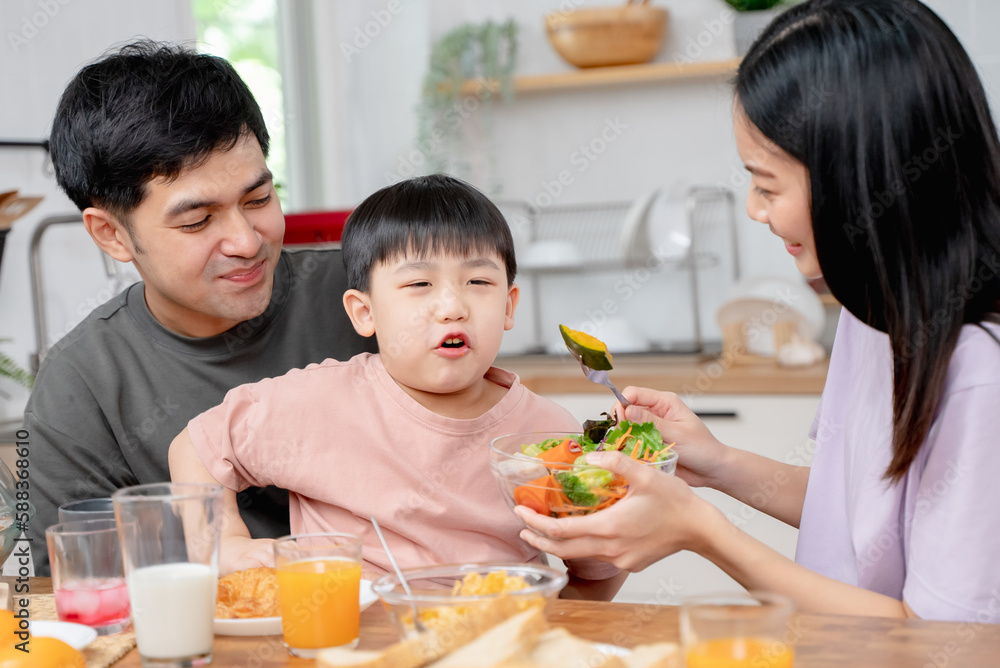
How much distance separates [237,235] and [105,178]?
0.75ft

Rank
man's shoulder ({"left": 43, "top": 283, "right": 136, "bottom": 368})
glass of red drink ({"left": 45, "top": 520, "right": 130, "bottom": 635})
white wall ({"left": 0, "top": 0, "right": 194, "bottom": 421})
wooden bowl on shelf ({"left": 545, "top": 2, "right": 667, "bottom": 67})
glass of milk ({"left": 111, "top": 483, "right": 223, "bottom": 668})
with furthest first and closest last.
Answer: wooden bowl on shelf ({"left": 545, "top": 2, "right": 667, "bottom": 67}), white wall ({"left": 0, "top": 0, "right": 194, "bottom": 421}), man's shoulder ({"left": 43, "top": 283, "right": 136, "bottom": 368}), glass of red drink ({"left": 45, "top": 520, "right": 130, "bottom": 635}), glass of milk ({"left": 111, "top": 483, "right": 223, "bottom": 668})

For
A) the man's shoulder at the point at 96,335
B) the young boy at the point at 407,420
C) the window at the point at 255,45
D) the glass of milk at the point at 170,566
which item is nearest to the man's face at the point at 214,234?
the man's shoulder at the point at 96,335

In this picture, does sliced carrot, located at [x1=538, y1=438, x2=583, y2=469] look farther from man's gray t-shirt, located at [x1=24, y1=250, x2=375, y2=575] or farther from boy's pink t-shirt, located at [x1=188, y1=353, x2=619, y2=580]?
man's gray t-shirt, located at [x1=24, y1=250, x2=375, y2=575]

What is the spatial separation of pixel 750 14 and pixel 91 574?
265 centimetres

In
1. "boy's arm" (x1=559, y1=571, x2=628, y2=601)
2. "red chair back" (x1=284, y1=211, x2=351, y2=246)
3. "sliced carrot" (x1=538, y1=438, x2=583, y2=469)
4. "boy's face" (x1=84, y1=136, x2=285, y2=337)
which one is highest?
"boy's face" (x1=84, y1=136, x2=285, y2=337)

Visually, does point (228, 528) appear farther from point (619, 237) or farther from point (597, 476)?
point (619, 237)

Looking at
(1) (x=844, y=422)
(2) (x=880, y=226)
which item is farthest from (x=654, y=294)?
(2) (x=880, y=226)

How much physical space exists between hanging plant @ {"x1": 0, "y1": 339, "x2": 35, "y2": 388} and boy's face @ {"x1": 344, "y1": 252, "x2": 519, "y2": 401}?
3.95 ft

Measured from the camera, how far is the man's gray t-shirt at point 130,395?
4.94 ft

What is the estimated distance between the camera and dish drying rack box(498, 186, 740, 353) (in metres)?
3.13

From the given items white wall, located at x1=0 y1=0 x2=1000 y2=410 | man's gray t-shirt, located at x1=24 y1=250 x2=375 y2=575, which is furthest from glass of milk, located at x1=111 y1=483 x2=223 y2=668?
white wall, located at x1=0 y1=0 x2=1000 y2=410

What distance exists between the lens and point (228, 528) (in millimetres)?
1190

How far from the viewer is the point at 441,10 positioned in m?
3.48

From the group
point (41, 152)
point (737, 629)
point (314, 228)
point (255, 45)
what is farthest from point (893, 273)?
point (255, 45)
